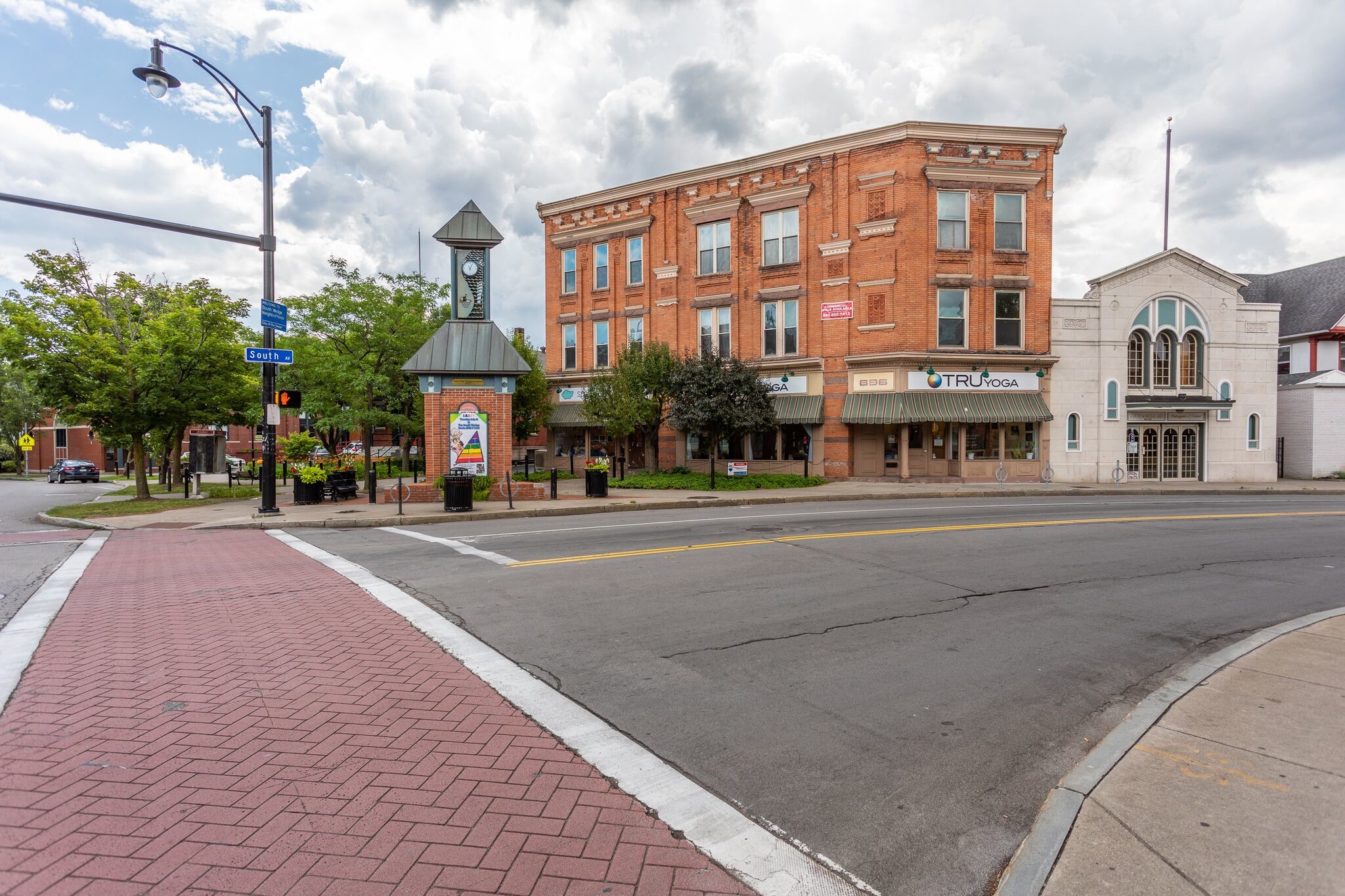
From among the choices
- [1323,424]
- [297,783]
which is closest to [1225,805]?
[297,783]

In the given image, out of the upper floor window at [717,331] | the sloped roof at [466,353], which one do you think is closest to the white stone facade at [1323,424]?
the upper floor window at [717,331]

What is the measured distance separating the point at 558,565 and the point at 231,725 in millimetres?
5394

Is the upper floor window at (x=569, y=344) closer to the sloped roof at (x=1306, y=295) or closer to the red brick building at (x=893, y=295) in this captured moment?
the red brick building at (x=893, y=295)

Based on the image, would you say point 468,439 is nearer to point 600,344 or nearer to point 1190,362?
point 600,344

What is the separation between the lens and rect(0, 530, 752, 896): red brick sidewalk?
2.85 m

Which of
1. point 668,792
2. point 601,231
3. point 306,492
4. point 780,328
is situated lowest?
point 668,792

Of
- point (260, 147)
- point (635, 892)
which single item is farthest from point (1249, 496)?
point (260, 147)

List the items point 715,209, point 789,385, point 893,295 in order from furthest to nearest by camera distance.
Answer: point 715,209 < point 789,385 < point 893,295

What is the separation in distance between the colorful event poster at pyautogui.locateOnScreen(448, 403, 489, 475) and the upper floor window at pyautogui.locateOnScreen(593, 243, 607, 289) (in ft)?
45.9

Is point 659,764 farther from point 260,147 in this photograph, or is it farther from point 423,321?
point 423,321

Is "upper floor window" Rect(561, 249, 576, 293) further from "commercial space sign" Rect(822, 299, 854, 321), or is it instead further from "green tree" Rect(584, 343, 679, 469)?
"commercial space sign" Rect(822, 299, 854, 321)

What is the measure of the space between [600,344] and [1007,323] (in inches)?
700

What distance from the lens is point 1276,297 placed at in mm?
35812

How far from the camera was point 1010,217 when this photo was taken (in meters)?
26.0
